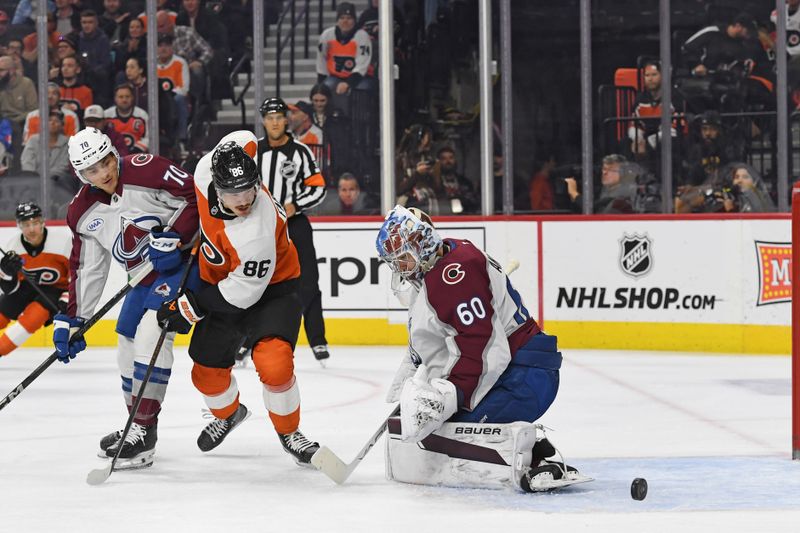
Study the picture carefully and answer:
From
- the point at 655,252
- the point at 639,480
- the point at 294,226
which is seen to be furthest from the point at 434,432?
the point at 655,252

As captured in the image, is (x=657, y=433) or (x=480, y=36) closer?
(x=657, y=433)

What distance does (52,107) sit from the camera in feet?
29.5

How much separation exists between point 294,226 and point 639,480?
11.4 feet

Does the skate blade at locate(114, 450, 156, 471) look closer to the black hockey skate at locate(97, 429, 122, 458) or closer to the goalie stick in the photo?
the black hockey skate at locate(97, 429, 122, 458)

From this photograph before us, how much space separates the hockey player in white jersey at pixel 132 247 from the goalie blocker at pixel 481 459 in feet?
2.65

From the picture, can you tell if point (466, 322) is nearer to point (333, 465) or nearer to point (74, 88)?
point (333, 465)

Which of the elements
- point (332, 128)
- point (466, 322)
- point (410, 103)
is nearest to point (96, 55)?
point (332, 128)

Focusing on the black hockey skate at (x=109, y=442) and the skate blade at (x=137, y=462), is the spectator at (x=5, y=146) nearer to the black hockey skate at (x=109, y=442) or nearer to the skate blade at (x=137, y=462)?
the black hockey skate at (x=109, y=442)

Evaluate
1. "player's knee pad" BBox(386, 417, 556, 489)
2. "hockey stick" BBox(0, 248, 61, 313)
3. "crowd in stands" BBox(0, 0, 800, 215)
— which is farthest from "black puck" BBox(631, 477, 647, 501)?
"crowd in stands" BBox(0, 0, 800, 215)

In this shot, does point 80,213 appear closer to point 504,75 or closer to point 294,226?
point 294,226

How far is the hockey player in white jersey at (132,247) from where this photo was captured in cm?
397

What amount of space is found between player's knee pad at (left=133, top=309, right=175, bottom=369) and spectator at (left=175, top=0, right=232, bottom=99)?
532 centimetres

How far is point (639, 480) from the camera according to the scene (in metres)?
3.32

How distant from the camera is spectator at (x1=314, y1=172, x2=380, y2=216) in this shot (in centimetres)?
870
